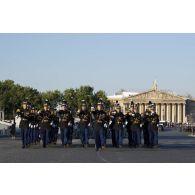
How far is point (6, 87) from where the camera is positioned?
150 m

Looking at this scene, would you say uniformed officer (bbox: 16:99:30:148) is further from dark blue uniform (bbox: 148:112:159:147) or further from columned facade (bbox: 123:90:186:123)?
columned facade (bbox: 123:90:186:123)

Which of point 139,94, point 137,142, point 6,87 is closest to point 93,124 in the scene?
point 137,142

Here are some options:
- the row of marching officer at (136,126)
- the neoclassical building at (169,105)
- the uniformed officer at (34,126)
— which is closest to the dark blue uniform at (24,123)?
the uniformed officer at (34,126)

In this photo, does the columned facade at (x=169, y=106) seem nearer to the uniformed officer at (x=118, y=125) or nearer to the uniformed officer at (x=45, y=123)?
the uniformed officer at (x=118, y=125)

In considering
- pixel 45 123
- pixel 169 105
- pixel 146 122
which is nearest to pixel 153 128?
pixel 146 122

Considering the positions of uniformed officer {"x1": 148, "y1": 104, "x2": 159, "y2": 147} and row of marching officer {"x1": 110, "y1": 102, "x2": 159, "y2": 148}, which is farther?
uniformed officer {"x1": 148, "y1": 104, "x2": 159, "y2": 147}

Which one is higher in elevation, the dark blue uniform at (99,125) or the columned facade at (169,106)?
the columned facade at (169,106)

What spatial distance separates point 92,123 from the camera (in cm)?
2622

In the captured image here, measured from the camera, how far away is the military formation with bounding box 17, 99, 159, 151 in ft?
85.0

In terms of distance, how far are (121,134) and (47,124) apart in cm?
305

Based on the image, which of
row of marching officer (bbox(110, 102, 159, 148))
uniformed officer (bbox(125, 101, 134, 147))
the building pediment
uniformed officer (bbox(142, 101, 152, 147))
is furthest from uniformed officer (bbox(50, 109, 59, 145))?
the building pediment

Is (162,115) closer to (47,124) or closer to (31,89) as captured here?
(31,89)

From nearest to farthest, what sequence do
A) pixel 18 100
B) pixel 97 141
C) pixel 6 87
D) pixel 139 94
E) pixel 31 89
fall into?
pixel 97 141 → pixel 18 100 → pixel 6 87 → pixel 31 89 → pixel 139 94

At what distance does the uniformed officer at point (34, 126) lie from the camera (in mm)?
26792
